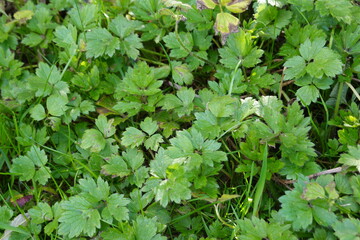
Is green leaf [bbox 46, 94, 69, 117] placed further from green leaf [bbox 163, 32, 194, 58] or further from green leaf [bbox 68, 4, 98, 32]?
green leaf [bbox 163, 32, 194, 58]

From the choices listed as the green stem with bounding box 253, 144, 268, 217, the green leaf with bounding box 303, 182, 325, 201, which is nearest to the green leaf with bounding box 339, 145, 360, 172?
the green leaf with bounding box 303, 182, 325, 201

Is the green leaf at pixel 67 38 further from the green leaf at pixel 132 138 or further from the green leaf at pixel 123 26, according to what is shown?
the green leaf at pixel 132 138

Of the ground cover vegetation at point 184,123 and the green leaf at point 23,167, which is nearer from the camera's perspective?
the ground cover vegetation at point 184,123

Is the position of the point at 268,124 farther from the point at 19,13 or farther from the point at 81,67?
the point at 19,13

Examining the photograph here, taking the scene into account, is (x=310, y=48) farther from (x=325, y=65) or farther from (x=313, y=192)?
(x=313, y=192)

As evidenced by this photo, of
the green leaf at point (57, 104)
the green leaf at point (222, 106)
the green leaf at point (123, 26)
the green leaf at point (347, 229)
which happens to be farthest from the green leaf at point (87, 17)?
the green leaf at point (347, 229)

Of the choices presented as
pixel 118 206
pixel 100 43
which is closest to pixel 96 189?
pixel 118 206
